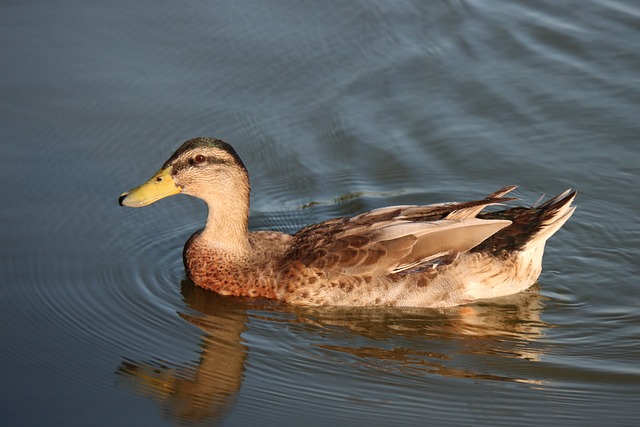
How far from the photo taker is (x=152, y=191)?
8281 mm

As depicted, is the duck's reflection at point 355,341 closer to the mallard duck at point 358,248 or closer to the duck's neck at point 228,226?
the mallard duck at point 358,248

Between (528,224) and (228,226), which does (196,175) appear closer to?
(228,226)

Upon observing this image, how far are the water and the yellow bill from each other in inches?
24.0

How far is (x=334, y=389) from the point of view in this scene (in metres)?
6.86

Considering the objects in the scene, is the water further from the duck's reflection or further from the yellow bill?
the yellow bill

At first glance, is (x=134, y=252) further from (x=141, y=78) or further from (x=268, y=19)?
(x=268, y=19)

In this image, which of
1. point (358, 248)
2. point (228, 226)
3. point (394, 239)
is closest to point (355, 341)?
point (358, 248)

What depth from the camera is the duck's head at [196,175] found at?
8.27m

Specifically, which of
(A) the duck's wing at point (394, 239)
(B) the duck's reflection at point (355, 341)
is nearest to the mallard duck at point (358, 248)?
(A) the duck's wing at point (394, 239)

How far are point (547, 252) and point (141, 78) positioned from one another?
4543mm

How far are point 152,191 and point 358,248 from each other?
1680mm

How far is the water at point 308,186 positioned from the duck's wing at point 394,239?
395 millimetres

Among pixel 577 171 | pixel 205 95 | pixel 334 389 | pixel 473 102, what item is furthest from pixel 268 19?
pixel 334 389

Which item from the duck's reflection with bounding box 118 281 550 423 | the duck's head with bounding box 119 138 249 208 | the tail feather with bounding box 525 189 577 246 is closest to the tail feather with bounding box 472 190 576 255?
the tail feather with bounding box 525 189 577 246
